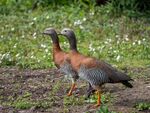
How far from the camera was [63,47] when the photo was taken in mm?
13250

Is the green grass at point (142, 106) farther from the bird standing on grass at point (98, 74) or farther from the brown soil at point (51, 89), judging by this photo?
the bird standing on grass at point (98, 74)

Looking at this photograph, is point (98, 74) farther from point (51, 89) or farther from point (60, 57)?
point (51, 89)

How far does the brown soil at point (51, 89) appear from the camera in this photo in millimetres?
8469

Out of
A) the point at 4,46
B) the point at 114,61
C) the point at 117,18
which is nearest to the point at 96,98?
the point at 114,61

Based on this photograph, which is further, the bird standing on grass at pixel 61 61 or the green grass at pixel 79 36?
the green grass at pixel 79 36

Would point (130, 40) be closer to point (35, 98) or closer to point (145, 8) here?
point (145, 8)

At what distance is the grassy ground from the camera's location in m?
8.93

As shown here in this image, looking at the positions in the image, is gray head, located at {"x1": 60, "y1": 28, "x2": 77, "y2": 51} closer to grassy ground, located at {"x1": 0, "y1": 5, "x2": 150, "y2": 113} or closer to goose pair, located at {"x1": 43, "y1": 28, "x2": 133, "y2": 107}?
goose pair, located at {"x1": 43, "y1": 28, "x2": 133, "y2": 107}

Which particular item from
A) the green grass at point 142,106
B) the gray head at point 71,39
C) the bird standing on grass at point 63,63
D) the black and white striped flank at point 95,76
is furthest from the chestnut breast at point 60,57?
the green grass at point 142,106

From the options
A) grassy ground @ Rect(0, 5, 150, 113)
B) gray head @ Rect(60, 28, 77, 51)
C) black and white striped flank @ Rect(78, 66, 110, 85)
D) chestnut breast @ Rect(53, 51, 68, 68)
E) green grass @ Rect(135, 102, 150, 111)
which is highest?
gray head @ Rect(60, 28, 77, 51)

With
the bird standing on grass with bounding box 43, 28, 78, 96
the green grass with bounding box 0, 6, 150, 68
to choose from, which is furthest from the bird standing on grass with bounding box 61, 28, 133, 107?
the green grass with bounding box 0, 6, 150, 68

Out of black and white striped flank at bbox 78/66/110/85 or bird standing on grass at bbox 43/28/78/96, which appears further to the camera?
bird standing on grass at bbox 43/28/78/96

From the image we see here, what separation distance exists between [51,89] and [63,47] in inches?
142

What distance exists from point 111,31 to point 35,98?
573 cm
